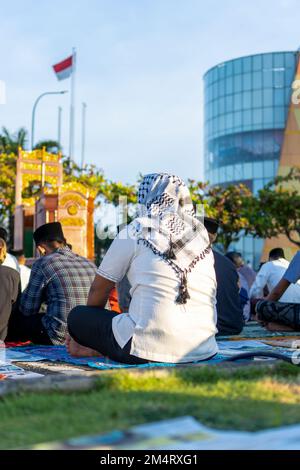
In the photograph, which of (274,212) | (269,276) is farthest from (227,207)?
(269,276)

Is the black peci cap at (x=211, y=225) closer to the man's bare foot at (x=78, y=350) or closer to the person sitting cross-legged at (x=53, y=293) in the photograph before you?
the person sitting cross-legged at (x=53, y=293)

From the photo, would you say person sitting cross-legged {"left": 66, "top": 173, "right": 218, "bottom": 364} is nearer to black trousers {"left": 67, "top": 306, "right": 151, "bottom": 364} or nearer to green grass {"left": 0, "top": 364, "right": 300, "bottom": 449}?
black trousers {"left": 67, "top": 306, "right": 151, "bottom": 364}

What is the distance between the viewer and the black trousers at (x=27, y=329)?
5.41m

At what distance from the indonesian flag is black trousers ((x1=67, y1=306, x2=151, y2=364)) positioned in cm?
3055

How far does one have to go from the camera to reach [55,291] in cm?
527

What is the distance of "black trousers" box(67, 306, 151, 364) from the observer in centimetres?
375

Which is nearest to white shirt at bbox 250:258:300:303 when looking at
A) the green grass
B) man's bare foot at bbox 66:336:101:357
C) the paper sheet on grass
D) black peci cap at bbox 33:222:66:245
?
black peci cap at bbox 33:222:66:245

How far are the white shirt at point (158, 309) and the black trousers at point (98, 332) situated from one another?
7cm

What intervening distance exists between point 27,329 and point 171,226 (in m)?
2.24

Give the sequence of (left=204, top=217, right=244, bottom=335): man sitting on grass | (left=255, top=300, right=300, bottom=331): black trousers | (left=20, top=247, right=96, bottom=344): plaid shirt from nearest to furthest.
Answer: (left=20, top=247, right=96, bottom=344): plaid shirt < (left=204, top=217, right=244, bottom=335): man sitting on grass < (left=255, top=300, right=300, bottom=331): black trousers
